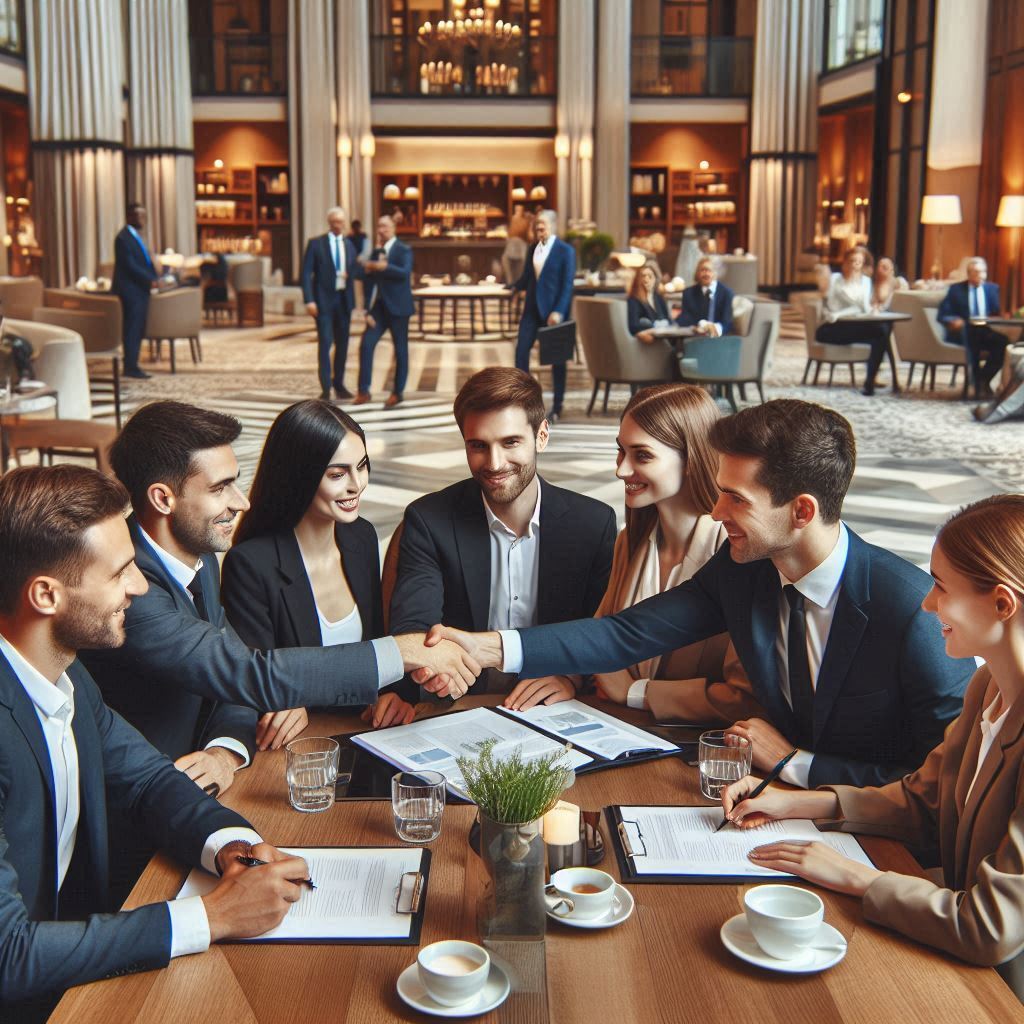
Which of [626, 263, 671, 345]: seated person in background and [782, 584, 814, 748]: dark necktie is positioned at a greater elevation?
[626, 263, 671, 345]: seated person in background

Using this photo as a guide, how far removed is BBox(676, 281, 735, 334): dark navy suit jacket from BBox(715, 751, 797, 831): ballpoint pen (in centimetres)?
919

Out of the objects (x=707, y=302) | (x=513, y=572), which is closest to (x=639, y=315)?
(x=707, y=302)

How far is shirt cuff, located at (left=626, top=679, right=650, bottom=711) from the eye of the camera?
2.49m

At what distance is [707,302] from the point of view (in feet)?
36.0

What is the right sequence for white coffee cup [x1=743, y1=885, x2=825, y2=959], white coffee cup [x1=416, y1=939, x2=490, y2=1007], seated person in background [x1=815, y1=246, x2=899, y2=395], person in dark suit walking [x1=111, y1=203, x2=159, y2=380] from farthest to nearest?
person in dark suit walking [x1=111, y1=203, x2=159, y2=380], seated person in background [x1=815, y1=246, x2=899, y2=395], white coffee cup [x1=743, y1=885, x2=825, y2=959], white coffee cup [x1=416, y1=939, x2=490, y2=1007]

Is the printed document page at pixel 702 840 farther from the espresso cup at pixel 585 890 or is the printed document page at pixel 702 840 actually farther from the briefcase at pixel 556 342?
the briefcase at pixel 556 342

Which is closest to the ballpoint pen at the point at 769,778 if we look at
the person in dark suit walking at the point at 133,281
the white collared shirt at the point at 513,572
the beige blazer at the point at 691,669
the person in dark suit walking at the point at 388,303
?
the beige blazer at the point at 691,669

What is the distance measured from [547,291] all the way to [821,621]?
919 centimetres

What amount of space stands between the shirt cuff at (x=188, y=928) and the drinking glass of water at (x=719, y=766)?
844 mm

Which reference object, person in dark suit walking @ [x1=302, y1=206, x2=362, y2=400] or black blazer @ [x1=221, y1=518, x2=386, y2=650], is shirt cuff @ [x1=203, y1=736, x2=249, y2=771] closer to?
black blazer @ [x1=221, y1=518, x2=386, y2=650]

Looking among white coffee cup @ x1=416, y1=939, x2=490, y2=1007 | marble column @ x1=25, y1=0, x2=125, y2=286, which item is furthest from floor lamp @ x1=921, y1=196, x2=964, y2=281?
white coffee cup @ x1=416, y1=939, x2=490, y2=1007

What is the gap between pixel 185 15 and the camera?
2156 cm

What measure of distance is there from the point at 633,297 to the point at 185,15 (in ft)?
47.1

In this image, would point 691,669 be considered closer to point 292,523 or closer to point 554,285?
point 292,523
